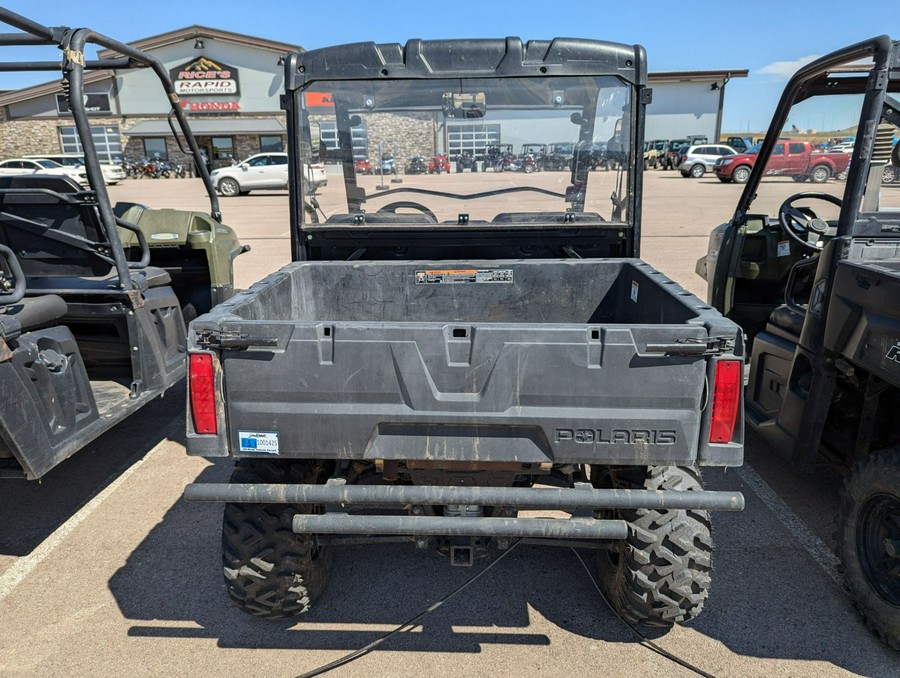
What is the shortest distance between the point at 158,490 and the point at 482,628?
2388 mm

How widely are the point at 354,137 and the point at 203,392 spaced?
2.35 meters

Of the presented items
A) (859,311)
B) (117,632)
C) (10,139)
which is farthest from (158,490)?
(10,139)

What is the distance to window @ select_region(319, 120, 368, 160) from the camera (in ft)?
13.4

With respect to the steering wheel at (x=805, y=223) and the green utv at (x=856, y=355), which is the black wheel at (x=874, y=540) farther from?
the steering wheel at (x=805, y=223)

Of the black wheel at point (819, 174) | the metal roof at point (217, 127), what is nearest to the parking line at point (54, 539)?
the black wheel at point (819, 174)


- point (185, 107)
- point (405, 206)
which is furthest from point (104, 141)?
point (405, 206)

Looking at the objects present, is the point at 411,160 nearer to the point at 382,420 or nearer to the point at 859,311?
the point at 382,420

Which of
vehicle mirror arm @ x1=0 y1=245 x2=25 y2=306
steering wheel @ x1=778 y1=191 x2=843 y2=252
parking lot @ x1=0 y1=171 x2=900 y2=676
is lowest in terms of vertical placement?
parking lot @ x1=0 y1=171 x2=900 y2=676

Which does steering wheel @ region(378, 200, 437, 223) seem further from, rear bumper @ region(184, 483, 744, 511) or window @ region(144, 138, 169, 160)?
window @ region(144, 138, 169, 160)

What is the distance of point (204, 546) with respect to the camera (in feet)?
11.7

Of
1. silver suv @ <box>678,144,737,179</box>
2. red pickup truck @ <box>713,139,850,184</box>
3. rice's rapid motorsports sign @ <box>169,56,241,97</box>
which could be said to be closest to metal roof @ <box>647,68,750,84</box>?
silver suv @ <box>678,144,737,179</box>

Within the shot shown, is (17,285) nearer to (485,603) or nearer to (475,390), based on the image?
(475,390)

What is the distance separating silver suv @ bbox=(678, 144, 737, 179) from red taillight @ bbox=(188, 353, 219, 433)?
32105 mm

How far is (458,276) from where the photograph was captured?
3.76m
